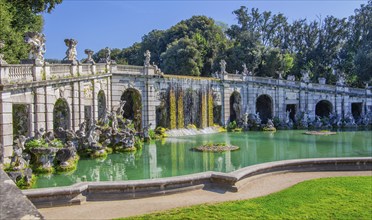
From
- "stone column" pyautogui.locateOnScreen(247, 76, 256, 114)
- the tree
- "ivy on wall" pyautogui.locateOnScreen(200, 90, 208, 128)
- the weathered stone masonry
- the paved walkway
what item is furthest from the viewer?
the tree

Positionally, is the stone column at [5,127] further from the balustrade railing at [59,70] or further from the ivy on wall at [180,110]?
the ivy on wall at [180,110]

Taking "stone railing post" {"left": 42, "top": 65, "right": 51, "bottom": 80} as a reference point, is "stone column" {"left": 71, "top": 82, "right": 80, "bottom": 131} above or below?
below

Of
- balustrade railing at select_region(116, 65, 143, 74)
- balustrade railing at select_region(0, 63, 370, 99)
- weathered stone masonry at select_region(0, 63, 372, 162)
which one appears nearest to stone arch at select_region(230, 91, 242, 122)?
weathered stone masonry at select_region(0, 63, 372, 162)

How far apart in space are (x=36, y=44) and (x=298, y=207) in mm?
15091

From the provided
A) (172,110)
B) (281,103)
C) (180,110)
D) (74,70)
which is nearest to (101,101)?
(74,70)

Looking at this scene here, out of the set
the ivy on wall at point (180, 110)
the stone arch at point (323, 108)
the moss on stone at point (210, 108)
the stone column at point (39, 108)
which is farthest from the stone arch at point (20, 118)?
the stone arch at point (323, 108)

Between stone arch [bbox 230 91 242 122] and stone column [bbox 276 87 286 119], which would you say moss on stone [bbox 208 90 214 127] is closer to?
stone arch [bbox 230 91 242 122]

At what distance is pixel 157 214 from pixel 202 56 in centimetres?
4420

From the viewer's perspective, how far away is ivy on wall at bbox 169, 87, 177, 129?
3172cm

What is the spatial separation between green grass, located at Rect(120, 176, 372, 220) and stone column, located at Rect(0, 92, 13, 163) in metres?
9.01

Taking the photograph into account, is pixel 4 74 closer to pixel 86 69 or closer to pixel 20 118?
pixel 20 118

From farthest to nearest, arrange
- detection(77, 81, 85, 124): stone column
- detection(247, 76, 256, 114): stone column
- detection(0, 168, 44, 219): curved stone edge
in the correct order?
detection(247, 76, 256, 114): stone column, detection(77, 81, 85, 124): stone column, detection(0, 168, 44, 219): curved stone edge

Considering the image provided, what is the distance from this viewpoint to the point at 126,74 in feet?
95.5

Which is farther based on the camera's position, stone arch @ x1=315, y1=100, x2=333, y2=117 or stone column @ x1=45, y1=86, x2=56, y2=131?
stone arch @ x1=315, y1=100, x2=333, y2=117
